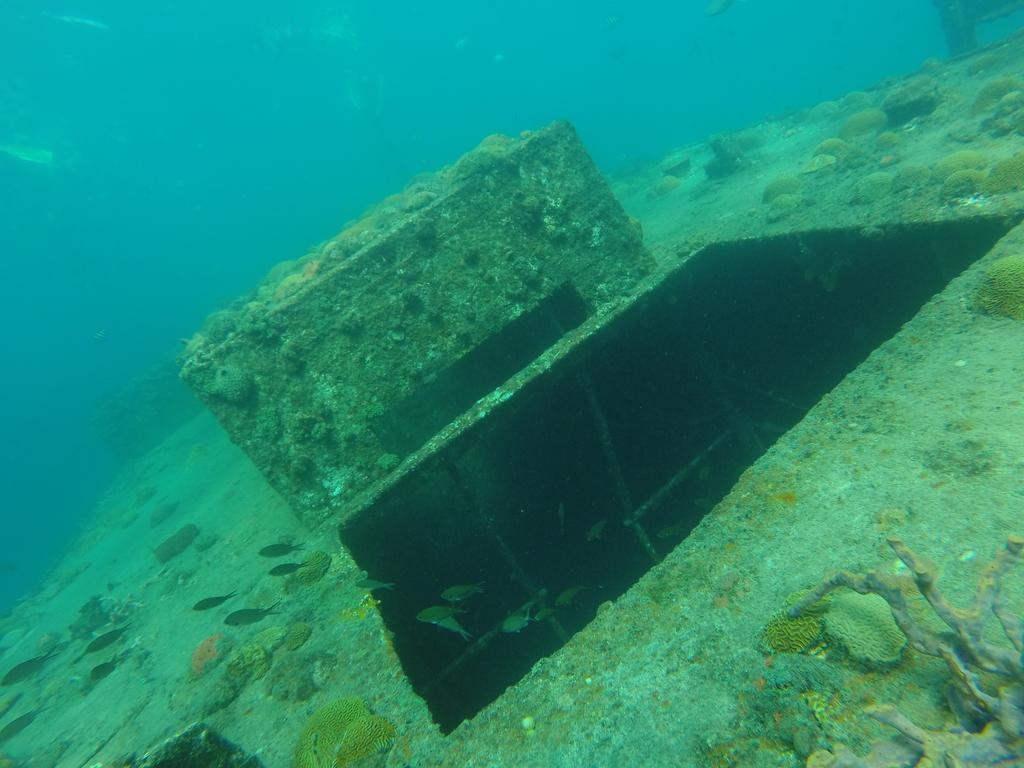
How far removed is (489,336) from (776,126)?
22.3 metres

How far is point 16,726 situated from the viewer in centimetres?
829

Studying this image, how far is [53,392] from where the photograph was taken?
9625 cm

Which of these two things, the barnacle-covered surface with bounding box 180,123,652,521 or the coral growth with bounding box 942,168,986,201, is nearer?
the coral growth with bounding box 942,168,986,201

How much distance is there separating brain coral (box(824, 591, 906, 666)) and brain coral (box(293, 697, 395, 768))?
7.68ft

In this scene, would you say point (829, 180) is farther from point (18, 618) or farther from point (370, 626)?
point (18, 618)

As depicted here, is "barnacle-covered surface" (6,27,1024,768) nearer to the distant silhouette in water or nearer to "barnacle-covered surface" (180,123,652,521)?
"barnacle-covered surface" (180,123,652,521)

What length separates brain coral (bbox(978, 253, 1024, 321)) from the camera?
2762 mm

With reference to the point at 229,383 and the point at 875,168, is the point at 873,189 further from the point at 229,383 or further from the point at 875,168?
the point at 229,383

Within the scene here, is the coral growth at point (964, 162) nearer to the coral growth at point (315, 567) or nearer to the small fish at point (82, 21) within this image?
the coral growth at point (315, 567)

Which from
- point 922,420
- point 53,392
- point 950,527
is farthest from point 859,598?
point 53,392

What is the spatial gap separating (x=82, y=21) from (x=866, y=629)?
3356 inches

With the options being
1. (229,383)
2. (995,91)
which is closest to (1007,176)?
(995,91)

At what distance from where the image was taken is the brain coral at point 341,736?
262cm

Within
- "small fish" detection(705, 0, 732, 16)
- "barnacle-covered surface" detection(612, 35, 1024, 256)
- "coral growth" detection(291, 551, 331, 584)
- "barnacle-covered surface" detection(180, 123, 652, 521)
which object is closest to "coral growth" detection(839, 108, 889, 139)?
"barnacle-covered surface" detection(612, 35, 1024, 256)
